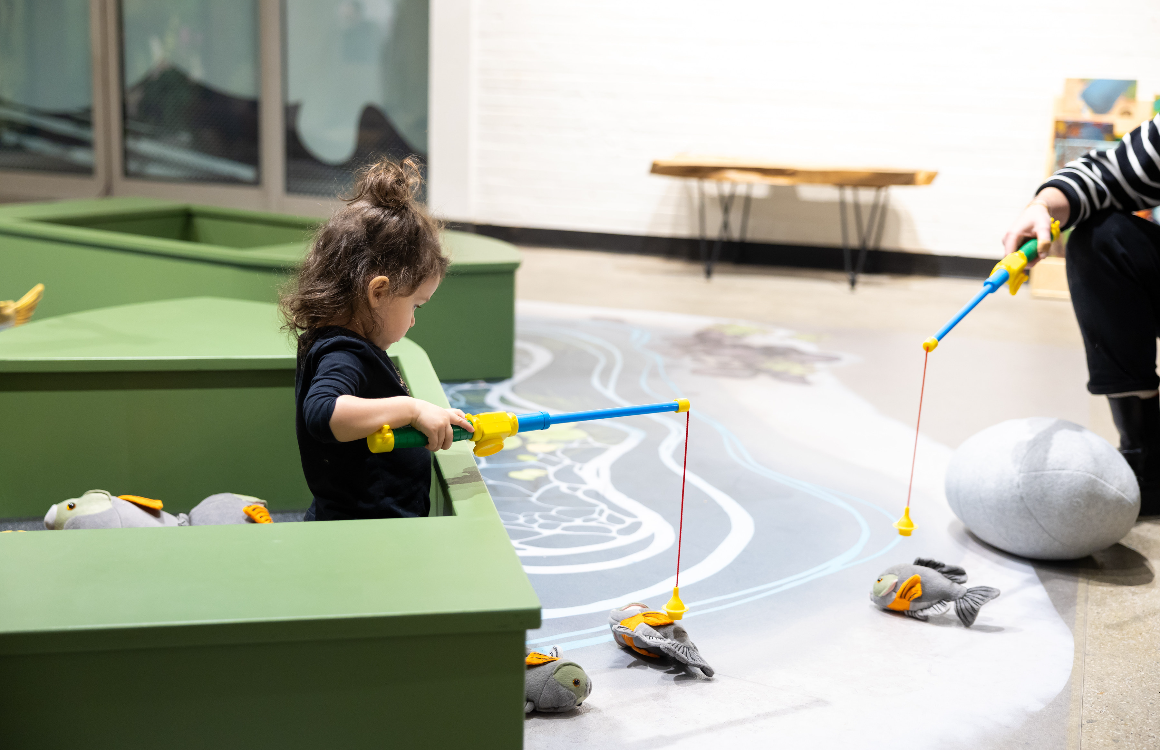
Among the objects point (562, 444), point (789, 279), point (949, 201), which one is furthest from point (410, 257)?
point (949, 201)

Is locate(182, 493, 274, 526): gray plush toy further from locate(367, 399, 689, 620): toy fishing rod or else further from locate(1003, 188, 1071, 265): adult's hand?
locate(1003, 188, 1071, 265): adult's hand

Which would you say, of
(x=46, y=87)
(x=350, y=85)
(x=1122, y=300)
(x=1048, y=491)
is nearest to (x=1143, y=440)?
(x=1122, y=300)

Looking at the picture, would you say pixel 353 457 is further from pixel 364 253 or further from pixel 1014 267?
pixel 1014 267

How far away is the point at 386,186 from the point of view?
1320 mm

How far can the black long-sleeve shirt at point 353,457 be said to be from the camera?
1299mm

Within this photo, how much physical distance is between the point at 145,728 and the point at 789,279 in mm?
4884

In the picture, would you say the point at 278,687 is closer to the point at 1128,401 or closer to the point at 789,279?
the point at 1128,401

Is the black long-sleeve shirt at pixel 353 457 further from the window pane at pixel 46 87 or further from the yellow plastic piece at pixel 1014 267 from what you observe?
the window pane at pixel 46 87

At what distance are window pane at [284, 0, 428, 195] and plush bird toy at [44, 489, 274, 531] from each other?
197 inches

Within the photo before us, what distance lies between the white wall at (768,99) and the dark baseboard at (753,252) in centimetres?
5

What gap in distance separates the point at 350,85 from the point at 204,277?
161 inches

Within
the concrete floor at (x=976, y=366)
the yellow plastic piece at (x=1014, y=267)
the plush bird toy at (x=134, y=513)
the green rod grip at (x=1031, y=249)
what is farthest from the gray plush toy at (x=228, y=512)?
the green rod grip at (x=1031, y=249)

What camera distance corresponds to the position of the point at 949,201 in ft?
18.1

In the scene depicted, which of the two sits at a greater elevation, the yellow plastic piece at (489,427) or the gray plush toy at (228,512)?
the yellow plastic piece at (489,427)
